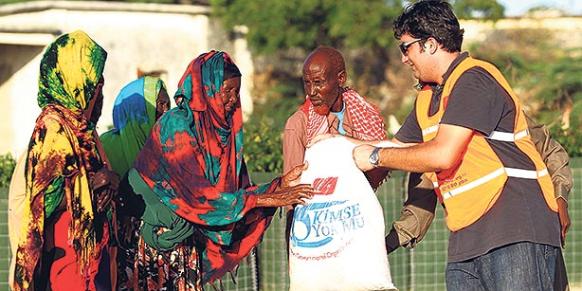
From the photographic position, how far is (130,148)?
7758 mm

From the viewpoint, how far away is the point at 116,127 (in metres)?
8.01

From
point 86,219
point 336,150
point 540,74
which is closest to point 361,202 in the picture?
point 336,150

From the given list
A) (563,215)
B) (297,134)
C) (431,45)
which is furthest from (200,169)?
(563,215)

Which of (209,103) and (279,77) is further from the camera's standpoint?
(279,77)

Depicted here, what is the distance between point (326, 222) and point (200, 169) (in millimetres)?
1000

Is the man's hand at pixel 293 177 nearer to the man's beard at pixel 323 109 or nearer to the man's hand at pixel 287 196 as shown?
the man's hand at pixel 287 196

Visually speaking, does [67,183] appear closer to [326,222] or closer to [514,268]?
[326,222]

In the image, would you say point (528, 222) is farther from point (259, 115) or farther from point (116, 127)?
point (259, 115)

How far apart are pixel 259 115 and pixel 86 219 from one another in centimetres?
1884

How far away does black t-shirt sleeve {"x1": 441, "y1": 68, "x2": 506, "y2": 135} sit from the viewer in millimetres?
5512

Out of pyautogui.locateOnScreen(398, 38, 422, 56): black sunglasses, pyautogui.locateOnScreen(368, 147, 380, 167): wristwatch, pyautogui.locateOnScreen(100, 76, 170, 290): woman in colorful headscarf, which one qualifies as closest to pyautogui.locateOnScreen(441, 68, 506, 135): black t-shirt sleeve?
pyautogui.locateOnScreen(398, 38, 422, 56): black sunglasses

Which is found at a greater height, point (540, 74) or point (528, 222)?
point (540, 74)

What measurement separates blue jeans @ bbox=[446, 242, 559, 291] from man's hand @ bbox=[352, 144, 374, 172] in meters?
0.61

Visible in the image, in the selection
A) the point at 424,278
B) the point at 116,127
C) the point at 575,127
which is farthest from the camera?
the point at 575,127
